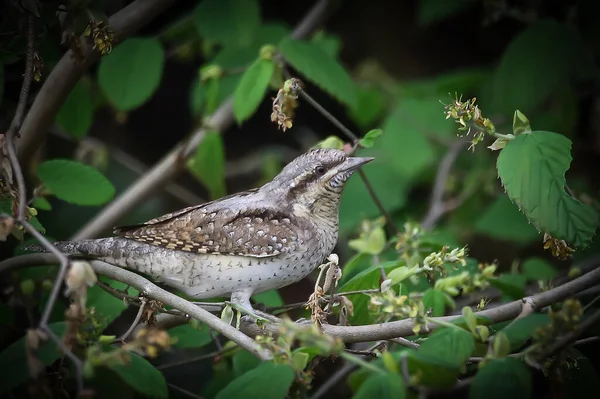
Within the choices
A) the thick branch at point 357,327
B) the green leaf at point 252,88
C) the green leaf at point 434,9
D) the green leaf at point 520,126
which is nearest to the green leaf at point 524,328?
the thick branch at point 357,327

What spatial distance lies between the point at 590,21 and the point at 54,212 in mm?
2838

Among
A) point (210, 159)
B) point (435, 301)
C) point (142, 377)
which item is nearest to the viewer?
point (142, 377)

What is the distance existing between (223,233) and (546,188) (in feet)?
3.27

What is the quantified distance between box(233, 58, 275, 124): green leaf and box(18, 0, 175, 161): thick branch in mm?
380

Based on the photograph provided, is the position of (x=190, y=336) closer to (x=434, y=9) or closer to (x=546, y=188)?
(x=546, y=188)

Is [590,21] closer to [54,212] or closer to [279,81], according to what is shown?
[279,81]

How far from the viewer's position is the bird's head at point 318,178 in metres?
2.41

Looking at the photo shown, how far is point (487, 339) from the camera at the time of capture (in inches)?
69.2

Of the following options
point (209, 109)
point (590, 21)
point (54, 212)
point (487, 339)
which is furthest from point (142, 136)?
point (487, 339)

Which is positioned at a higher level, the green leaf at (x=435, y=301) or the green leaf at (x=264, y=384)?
the green leaf at (x=264, y=384)

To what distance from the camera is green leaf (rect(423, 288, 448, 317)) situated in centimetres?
215

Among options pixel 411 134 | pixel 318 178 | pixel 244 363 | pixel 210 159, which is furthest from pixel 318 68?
pixel 244 363

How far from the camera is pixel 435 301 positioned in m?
2.15

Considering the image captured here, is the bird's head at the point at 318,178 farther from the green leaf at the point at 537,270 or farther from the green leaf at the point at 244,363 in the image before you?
the green leaf at the point at 537,270
